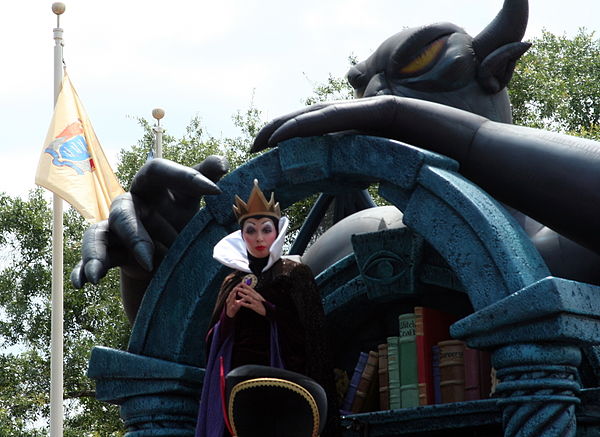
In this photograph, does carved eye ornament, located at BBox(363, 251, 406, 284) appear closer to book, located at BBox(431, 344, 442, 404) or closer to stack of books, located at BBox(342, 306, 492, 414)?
stack of books, located at BBox(342, 306, 492, 414)

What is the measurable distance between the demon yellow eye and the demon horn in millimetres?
224

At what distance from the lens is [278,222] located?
600cm

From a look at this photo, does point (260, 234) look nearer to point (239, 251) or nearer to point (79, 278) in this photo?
point (239, 251)

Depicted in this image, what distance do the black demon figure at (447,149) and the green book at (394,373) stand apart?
1.04 meters

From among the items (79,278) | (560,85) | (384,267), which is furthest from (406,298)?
(560,85)

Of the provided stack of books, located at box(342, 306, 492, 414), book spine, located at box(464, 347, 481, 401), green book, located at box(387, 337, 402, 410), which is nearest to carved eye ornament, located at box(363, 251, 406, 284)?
stack of books, located at box(342, 306, 492, 414)

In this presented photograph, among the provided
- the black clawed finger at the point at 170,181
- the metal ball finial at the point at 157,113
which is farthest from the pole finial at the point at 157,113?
the black clawed finger at the point at 170,181

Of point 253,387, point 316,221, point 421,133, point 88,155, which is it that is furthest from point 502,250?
point 88,155

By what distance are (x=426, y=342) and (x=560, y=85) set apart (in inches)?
520

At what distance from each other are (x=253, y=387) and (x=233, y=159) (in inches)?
613

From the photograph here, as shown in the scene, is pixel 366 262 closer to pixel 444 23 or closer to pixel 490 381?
pixel 490 381

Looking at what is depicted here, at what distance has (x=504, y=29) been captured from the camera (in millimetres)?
7199

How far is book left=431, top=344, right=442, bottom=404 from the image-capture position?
688cm

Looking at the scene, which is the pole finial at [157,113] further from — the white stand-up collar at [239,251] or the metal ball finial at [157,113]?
the white stand-up collar at [239,251]
